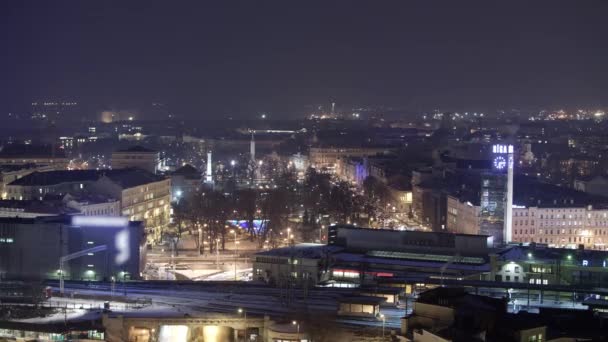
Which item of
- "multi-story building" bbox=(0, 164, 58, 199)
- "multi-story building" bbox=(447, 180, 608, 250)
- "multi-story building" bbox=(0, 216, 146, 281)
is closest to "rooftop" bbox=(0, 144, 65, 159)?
"multi-story building" bbox=(0, 164, 58, 199)

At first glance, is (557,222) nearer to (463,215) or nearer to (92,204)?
(463,215)

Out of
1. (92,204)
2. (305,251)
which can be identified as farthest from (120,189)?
(305,251)

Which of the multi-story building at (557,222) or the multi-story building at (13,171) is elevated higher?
the multi-story building at (13,171)

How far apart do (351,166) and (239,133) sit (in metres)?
41.5

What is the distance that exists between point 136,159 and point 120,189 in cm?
1240

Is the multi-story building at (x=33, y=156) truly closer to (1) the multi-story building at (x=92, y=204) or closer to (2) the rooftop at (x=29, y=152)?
(2) the rooftop at (x=29, y=152)

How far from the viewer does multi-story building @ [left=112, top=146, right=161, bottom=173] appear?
130 ft

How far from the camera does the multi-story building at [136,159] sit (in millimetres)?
39656

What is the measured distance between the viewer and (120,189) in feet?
91.0

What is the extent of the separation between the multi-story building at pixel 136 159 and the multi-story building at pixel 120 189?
309 inches

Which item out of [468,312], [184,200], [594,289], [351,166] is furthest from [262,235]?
[351,166]

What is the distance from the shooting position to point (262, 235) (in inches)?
1041

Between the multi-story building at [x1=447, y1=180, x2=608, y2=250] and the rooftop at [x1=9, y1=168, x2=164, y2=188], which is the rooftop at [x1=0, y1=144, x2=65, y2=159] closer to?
the rooftop at [x1=9, y1=168, x2=164, y2=188]

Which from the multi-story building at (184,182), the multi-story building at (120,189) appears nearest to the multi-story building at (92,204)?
the multi-story building at (120,189)
